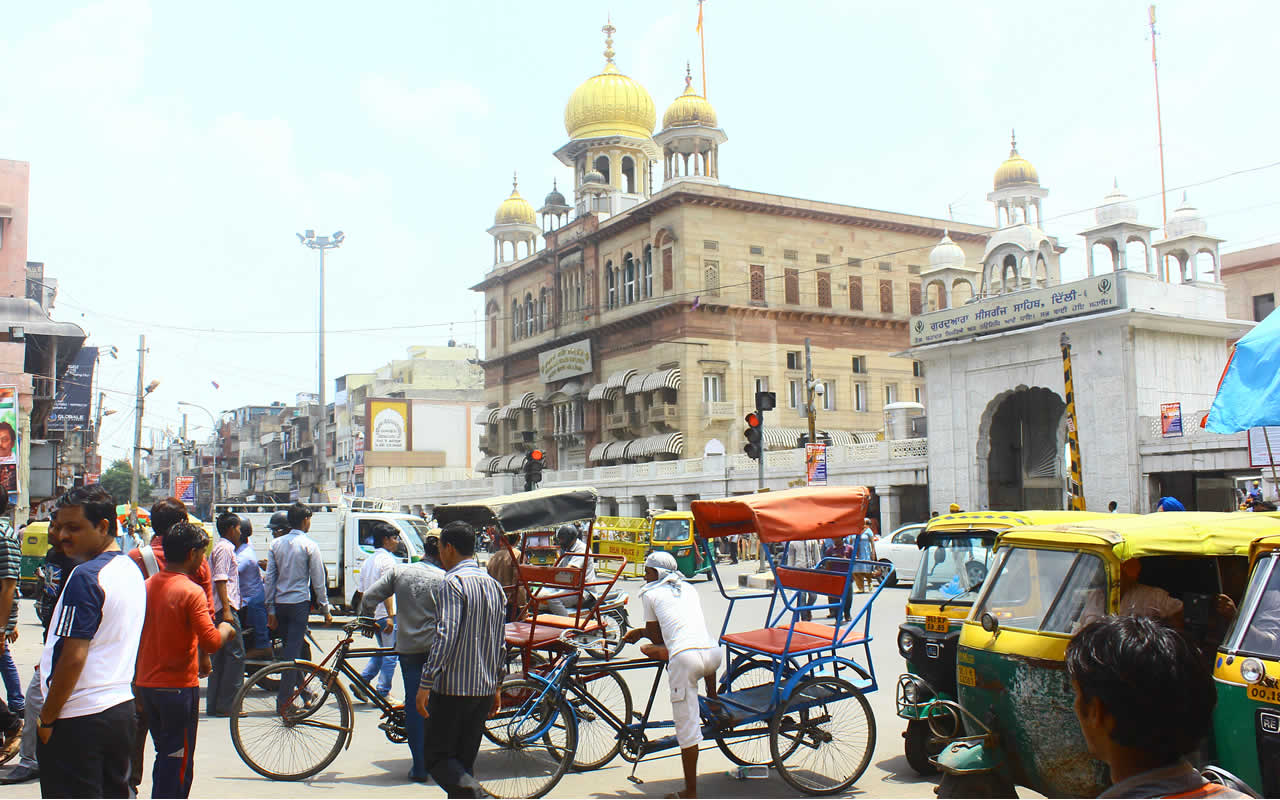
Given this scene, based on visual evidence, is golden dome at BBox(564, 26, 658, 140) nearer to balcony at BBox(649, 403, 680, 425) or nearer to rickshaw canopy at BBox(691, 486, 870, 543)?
balcony at BBox(649, 403, 680, 425)

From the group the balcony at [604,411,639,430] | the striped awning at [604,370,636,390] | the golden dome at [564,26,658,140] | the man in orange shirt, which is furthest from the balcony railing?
the man in orange shirt

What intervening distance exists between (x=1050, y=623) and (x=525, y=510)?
22.2 ft

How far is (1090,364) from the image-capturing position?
1093 inches

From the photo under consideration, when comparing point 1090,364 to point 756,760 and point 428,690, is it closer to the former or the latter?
point 756,760

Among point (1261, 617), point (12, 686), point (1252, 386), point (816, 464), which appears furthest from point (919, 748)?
point (816, 464)

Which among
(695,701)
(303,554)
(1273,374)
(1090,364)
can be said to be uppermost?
(1090,364)

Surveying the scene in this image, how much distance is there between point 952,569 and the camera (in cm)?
852

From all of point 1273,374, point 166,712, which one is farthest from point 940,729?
point 166,712

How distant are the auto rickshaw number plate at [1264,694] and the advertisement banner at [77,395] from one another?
47.6 meters

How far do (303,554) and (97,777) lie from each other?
17.2 ft

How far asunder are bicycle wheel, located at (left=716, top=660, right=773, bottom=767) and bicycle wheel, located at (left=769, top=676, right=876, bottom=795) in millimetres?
201

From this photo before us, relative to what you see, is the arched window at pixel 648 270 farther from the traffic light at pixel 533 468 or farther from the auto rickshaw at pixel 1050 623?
the auto rickshaw at pixel 1050 623

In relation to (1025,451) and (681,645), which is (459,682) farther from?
(1025,451)

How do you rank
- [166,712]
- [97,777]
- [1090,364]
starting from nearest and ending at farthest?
[97,777] → [166,712] → [1090,364]
